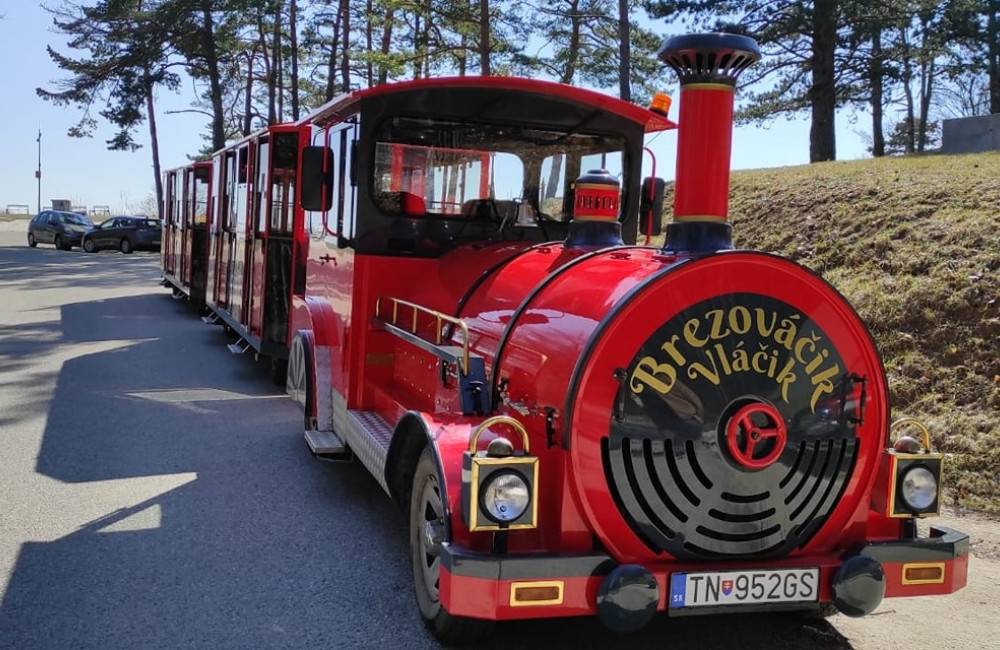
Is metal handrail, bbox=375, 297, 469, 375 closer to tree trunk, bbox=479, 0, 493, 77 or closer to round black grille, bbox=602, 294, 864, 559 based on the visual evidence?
round black grille, bbox=602, 294, 864, 559

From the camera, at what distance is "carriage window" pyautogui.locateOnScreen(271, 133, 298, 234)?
937 cm

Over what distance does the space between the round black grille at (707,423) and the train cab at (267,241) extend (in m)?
5.42

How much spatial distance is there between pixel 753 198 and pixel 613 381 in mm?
10503

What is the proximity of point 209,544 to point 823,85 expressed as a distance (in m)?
18.8

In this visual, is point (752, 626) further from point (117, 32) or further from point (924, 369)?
point (117, 32)

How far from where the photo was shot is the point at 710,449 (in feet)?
10.6

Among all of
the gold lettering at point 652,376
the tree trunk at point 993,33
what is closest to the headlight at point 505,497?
the gold lettering at point 652,376

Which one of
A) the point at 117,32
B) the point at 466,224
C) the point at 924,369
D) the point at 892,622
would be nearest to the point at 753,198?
the point at 924,369

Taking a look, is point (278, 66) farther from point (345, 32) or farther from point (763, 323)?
point (763, 323)

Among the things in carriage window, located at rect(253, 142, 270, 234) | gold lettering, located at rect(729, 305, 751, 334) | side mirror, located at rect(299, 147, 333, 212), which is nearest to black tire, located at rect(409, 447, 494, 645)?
gold lettering, located at rect(729, 305, 751, 334)

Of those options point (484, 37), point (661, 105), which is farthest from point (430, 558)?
point (484, 37)

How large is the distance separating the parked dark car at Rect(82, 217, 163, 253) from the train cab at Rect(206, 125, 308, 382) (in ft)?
82.8

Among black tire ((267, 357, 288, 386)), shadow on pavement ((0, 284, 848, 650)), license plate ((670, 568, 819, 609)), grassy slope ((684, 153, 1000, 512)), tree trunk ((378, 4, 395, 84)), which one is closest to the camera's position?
license plate ((670, 568, 819, 609))

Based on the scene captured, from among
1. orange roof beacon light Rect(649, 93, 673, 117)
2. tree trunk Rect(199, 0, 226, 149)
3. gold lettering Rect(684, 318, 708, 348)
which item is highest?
tree trunk Rect(199, 0, 226, 149)
